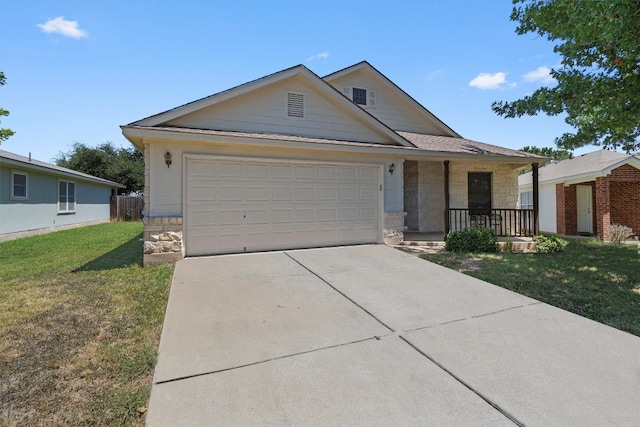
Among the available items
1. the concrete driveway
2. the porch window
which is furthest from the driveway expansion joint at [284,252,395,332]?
the porch window

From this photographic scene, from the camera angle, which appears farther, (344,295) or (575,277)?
(575,277)

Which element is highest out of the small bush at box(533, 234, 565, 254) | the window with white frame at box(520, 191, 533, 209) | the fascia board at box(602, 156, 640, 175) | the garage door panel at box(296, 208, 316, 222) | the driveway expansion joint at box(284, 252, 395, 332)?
the fascia board at box(602, 156, 640, 175)

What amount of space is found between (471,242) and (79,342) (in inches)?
354

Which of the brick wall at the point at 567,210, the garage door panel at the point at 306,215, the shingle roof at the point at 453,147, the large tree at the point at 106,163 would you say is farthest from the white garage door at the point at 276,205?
the large tree at the point at 106,163

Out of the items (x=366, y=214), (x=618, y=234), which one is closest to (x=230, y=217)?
(x=366, y=214)

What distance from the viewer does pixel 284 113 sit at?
27.7 ft

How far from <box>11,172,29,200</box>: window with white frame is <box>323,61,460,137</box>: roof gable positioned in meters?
13.2

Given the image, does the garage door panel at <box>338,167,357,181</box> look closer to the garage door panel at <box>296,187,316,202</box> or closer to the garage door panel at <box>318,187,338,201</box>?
the garage door panel at <box>318,187,338,201</box>

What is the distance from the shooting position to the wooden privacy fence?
24.0m

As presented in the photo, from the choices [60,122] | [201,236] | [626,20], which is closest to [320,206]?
[201,236]

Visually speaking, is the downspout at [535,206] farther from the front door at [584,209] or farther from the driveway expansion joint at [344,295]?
the driveway expansion joint at [344,295]

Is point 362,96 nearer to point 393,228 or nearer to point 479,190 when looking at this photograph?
point 479,190

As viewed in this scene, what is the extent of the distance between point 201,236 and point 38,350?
4.23 m

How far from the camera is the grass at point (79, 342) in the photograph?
2.36m
